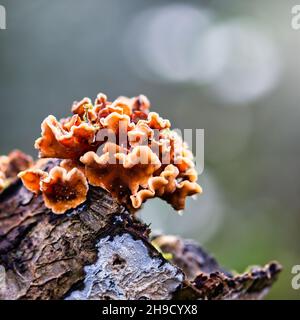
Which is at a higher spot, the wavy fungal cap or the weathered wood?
the wavy fungal cap

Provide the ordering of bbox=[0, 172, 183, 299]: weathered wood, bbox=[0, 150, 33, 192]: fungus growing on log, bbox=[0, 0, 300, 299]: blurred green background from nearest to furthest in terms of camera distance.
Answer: bbox=[0, 172, 183, 299]: weathered wood < bbox=[0, 150, 33, 192]: fungus growing on log < bbox=[0, 0, 300, 299]: blurred green background

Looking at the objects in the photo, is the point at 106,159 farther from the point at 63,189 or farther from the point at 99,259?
the point at 99,259

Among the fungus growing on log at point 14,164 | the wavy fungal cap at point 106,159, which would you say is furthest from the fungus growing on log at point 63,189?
the fungus growing on log at point 14,164

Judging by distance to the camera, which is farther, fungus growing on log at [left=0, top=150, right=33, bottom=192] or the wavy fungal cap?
fungus growing on log at [left=0, top=150, right=33, bottom=192]

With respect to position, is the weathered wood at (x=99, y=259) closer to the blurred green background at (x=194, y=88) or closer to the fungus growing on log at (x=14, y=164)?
the fungus growing on log at (x=14, y=164)

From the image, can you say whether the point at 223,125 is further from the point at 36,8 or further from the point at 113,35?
the point at 36,8

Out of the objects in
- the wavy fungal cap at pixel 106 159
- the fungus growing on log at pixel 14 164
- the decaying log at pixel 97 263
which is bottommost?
the decaying log at pixel 97 263

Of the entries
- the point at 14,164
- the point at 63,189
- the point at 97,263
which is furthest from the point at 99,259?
the point at 14,164

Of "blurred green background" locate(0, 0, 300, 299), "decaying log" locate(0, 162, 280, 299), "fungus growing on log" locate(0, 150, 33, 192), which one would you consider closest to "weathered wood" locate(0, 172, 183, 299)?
"decaying log" locate(0, 162, 280, 299)

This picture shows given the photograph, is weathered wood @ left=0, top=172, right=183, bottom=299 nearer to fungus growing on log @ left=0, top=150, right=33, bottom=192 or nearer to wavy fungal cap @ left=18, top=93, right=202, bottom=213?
wavy fungal cap @ left=18, top=93, right=202, bottom=213

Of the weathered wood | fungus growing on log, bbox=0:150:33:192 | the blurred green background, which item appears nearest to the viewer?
the weathered wood
